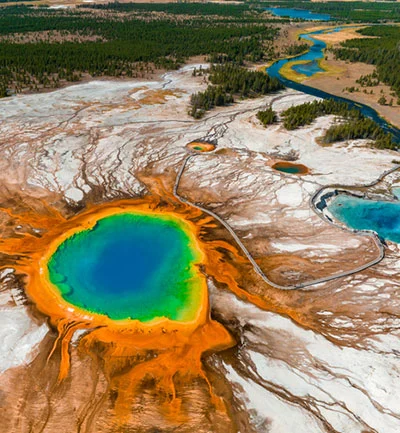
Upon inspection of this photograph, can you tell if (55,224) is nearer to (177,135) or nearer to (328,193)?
(177,135)

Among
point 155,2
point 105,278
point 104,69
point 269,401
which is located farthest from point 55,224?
point 155,2

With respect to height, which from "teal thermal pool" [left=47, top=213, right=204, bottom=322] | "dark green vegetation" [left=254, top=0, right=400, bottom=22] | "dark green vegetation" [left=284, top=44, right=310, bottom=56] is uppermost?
"dark green vegetation" [left=254, top=0, right=400, bottom=22]

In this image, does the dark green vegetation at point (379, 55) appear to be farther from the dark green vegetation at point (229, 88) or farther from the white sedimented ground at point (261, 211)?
the dark green vegetation at point (229, 88)

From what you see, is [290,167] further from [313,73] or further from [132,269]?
[313,73]

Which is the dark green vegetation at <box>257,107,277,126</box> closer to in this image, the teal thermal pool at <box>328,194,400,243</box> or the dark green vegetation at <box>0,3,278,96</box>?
the teal thermal pool at <box>328,194,400,243</box>

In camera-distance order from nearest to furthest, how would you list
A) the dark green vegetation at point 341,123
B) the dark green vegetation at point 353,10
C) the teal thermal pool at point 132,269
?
the teal thermal pool at point 132,269 < the dark green vegetation at point 341,123 < the dark green vegetation at point 353,10

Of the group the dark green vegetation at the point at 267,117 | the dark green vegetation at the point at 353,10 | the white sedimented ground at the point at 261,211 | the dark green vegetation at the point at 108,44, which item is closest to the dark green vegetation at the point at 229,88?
the white sedimented ground at the point at 261,211

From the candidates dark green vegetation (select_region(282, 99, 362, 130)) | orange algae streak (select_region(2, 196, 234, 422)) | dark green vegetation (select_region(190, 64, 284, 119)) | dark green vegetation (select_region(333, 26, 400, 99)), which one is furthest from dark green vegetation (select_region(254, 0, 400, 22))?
orange algae streak (select_region(2, 196, 234, 422))
